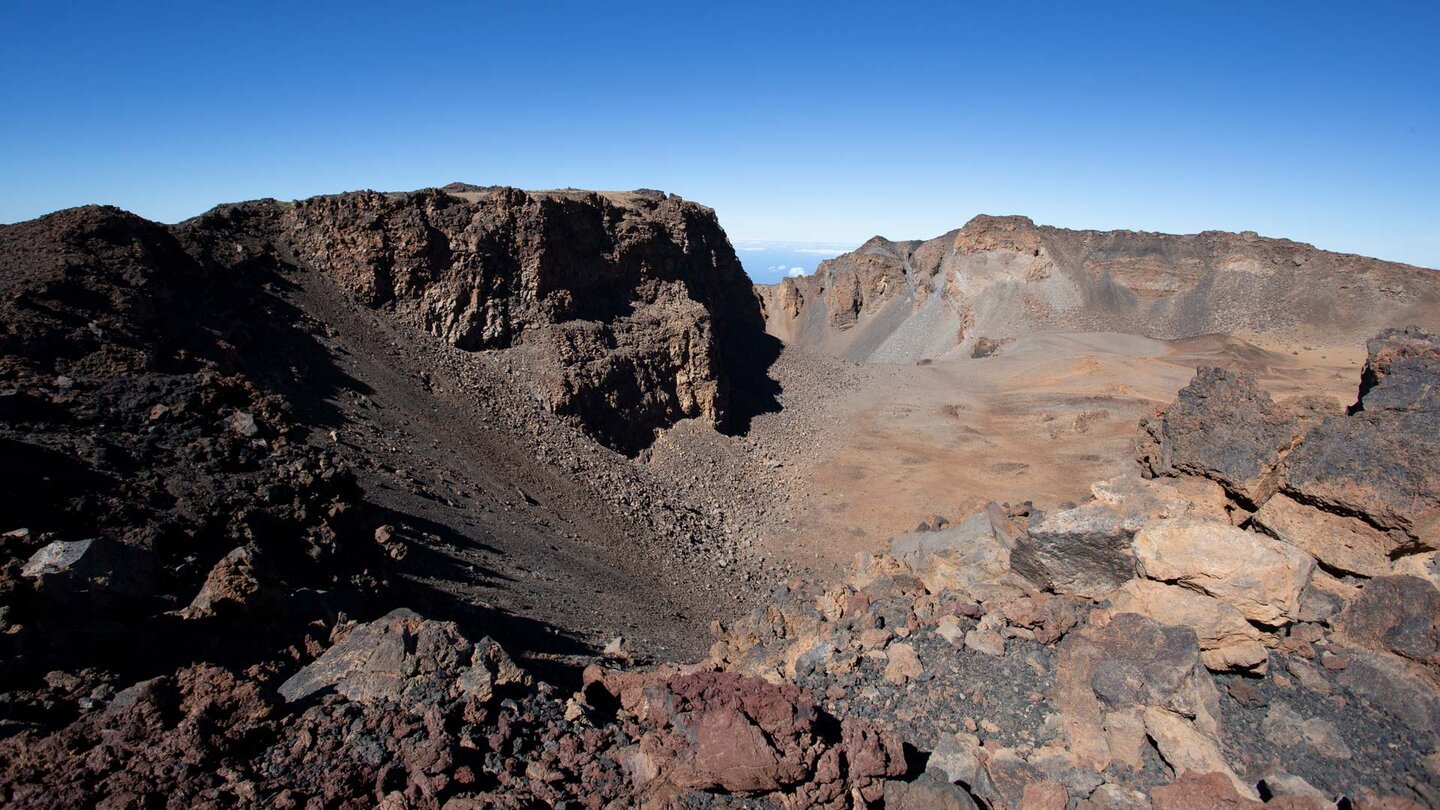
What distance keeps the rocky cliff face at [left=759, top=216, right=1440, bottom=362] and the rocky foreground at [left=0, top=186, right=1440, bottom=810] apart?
4242cm

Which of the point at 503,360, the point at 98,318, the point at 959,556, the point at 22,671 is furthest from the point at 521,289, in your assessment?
the point at 22,671

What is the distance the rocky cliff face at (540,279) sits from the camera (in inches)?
905

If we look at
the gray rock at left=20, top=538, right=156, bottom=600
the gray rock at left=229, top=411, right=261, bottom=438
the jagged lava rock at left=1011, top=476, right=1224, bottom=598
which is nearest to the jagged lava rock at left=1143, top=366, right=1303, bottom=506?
the jagged lava rock at left=1011, top=476, right=1224, bottom=598

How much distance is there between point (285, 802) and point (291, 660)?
2.25 metres

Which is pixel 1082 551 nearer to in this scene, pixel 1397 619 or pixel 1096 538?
pixel 1096 538

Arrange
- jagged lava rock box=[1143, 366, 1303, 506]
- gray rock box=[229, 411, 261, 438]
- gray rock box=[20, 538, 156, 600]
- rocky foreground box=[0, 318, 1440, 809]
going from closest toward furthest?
rocky foreground box=[0, 318, 1440, 809], gray rock box=[20, 538, 156, 600], jagged lava rock box=[1143, 366, 1303, 506], gray rock box=[229, 411, 261, 438]

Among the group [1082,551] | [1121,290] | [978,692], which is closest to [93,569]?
[978,692]

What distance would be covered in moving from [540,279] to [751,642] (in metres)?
17.7

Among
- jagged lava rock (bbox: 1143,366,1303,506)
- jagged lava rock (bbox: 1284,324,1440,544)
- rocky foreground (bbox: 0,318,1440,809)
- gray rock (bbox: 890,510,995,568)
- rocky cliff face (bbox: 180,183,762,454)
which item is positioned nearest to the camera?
rocky foreground (bbox: 0,318,1440,809)

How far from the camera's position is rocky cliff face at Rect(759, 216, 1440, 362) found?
1981 inches

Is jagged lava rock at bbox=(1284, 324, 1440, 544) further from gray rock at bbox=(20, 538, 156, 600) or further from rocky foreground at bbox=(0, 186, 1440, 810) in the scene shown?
gray rock at bbox=(20, 538, 156, 600)

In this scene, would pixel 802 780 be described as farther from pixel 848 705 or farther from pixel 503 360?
pixel 503 360

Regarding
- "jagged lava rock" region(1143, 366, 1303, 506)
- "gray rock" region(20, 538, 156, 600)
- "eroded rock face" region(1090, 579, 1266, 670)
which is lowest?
"eroded rock face" region(1090, 579, 1266, 670)

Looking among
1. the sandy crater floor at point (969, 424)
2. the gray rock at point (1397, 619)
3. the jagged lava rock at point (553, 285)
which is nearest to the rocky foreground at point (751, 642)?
the gray rock at point (1397, 619)
